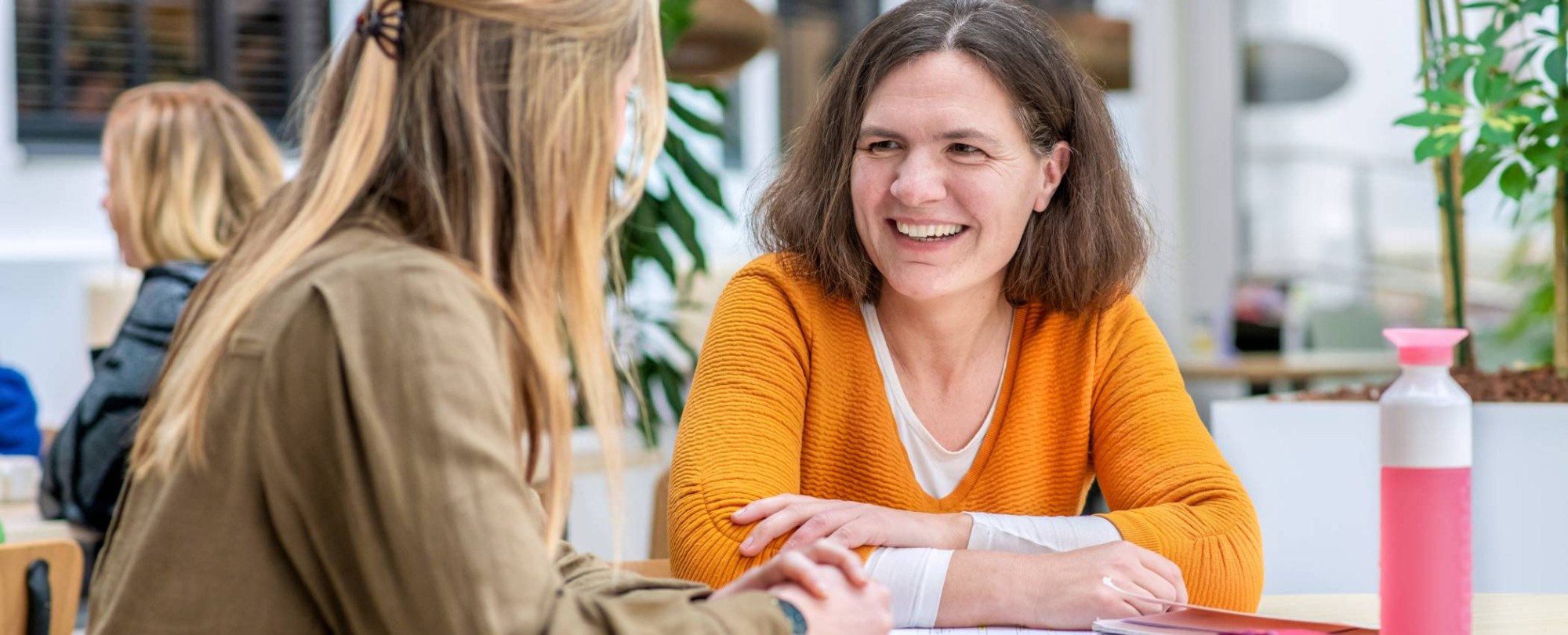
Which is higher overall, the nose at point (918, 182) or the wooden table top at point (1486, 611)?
the nose at point (918, 182)

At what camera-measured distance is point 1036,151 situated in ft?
4.91

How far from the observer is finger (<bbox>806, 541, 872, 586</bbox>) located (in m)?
0.90

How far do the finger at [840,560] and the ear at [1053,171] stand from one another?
28.4 inches

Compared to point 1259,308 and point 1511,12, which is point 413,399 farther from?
point 1259,308

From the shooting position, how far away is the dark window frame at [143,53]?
18.2 feet

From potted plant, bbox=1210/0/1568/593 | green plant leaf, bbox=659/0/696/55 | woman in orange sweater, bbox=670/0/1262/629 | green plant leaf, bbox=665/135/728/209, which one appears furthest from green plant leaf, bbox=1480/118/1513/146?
green plant leaf, bbox=665/135/728/209

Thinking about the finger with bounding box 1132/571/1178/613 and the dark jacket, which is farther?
the dark jacket

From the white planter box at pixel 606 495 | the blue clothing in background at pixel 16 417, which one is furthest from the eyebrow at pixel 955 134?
the blue clothing in background at pixel 16 417

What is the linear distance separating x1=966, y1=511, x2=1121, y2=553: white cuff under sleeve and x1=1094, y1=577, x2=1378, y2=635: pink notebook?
0.19 meters

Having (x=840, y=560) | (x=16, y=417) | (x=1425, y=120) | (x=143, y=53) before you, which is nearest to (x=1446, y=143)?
(x=1425, y=120)

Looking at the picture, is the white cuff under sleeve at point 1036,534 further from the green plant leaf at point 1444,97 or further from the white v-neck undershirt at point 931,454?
the green plant leaf at point 1444,97

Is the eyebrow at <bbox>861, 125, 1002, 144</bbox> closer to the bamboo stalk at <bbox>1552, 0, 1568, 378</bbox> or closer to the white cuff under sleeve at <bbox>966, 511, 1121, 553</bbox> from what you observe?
the white cuff under sleeve at <bbox>966, 511, 1121, 553</bbox>

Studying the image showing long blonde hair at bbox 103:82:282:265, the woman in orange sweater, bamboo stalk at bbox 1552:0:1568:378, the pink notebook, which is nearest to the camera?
the pink notebook

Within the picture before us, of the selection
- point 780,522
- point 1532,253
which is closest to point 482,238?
point 780,522
